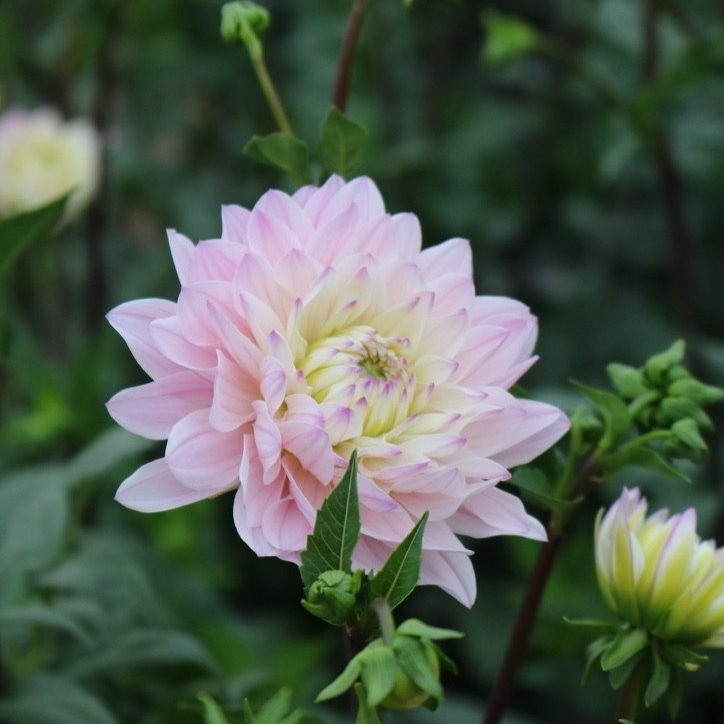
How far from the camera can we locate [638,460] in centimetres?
A: 82

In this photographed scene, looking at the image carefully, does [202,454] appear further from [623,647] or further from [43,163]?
[43,163]

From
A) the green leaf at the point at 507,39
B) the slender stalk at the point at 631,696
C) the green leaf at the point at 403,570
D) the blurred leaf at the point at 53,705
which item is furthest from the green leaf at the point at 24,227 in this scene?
the green leaf at the point at 507,39

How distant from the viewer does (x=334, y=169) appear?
897 mm

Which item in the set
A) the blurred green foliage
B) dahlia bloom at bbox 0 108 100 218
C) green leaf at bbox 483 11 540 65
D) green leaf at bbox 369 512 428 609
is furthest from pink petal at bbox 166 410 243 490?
dahlia bloom at bbox 0 108 100 218

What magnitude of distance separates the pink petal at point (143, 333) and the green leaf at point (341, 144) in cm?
21

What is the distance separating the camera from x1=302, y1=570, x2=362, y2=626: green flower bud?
67 centimetres

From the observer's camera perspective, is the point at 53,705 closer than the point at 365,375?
No

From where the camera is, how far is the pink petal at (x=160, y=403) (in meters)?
0.72

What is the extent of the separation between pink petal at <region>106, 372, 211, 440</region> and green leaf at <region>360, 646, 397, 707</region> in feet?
0.62

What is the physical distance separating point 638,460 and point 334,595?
0.26 meters

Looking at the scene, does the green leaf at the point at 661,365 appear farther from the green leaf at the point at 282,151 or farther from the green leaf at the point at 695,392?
the green leaf at the point at 282,151

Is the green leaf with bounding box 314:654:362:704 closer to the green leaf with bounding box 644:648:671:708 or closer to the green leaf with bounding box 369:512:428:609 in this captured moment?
the green leaf with bounding box 369:512:428:609

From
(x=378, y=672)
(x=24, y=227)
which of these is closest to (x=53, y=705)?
(x=24, y=227)

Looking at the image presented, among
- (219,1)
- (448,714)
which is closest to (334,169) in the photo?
(448,714)
